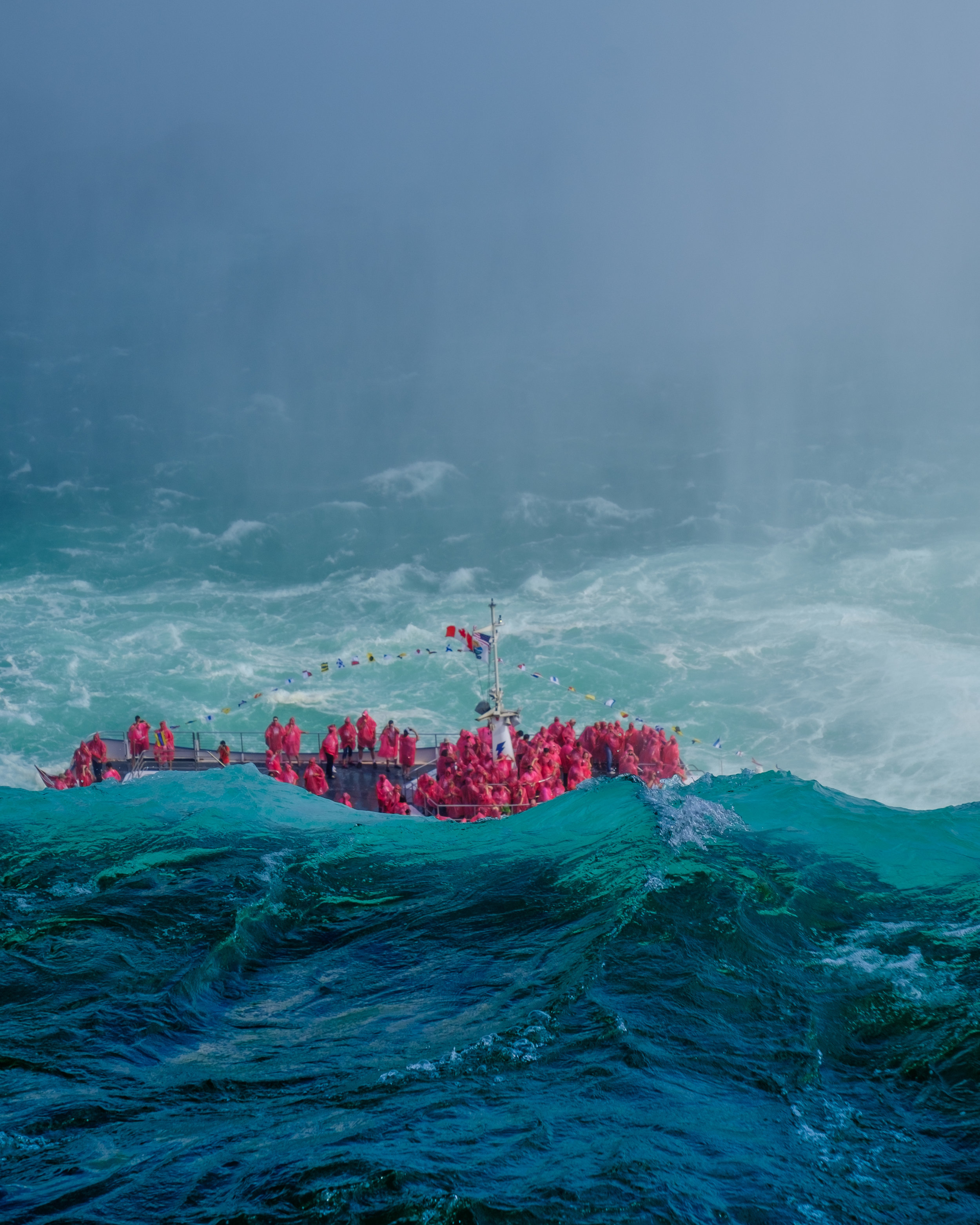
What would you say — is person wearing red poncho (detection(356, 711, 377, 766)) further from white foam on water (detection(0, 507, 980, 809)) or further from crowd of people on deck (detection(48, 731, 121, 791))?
white foam on water (detection(0, 507, 980, 809))

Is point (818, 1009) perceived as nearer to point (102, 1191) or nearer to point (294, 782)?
point (102, 1191)

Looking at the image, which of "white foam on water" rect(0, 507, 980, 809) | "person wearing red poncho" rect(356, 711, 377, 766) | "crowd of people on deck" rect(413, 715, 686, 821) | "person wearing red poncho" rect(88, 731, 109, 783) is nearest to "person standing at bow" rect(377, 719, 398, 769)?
"person wearing red poncho" rect(356, 711, 377, 766)

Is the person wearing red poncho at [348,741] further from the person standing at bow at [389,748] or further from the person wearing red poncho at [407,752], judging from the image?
the person wearing red poncho at [407,752]

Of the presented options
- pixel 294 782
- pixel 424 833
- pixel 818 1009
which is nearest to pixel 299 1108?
pixel 818 1009

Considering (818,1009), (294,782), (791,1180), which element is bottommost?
(791,1180)

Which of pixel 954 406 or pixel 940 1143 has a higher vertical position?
pixel 954 406

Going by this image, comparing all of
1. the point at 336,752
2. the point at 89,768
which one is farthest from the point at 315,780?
the point at 89,768

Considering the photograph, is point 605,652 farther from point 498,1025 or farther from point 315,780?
point 498,1025
